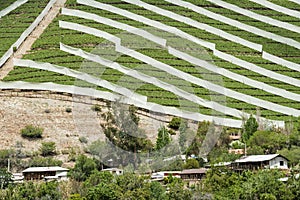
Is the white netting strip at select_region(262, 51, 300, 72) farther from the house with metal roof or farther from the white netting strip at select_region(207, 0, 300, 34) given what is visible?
the house with metal roof

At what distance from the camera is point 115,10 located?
7769 cm

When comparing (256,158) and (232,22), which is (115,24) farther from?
A: (256,158)

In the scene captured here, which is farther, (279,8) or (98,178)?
(279,8)

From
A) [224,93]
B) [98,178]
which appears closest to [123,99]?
[224,93]

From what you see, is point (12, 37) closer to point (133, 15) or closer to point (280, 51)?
point (133, 15)

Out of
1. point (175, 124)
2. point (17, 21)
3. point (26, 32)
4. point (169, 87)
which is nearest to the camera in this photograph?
point (175, 124)

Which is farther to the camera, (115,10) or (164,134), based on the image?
(115,10)

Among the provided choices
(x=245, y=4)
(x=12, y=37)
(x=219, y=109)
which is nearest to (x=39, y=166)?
(x=219, y=109)

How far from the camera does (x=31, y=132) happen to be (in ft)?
182

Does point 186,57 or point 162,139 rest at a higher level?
point 186,57

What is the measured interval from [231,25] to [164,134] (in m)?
26.1

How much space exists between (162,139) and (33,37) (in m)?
23.4

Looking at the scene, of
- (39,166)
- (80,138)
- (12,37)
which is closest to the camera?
(39,166)

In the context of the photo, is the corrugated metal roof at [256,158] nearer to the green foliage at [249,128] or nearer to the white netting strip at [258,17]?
the green foliage at [249,128]
